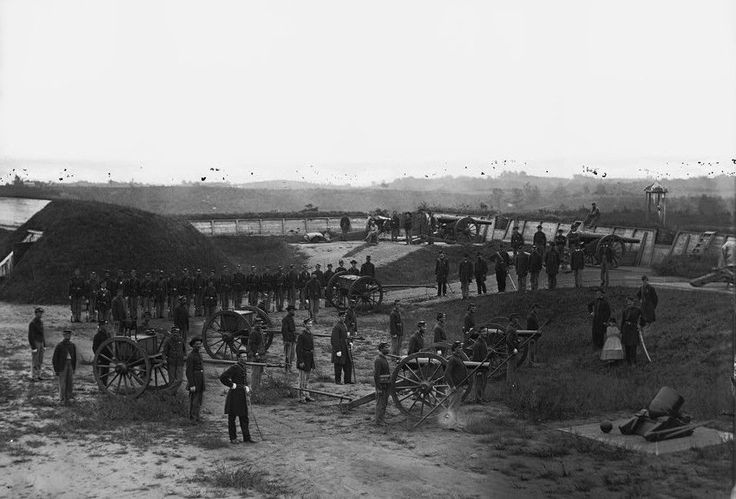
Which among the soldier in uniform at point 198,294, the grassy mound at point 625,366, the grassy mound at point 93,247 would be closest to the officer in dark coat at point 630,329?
the grassy mound at point 625,366

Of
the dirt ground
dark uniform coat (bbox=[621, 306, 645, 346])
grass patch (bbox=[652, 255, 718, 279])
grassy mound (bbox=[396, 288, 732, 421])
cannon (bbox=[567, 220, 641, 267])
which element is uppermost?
cannon (bbox=[567, 220, 641, 267])

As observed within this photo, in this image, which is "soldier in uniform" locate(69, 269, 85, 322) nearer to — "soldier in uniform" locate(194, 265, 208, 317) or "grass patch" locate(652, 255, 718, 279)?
"soldier in uniform" locate(194, 265, 208, 317)

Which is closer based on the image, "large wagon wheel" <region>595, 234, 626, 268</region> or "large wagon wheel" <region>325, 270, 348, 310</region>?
"large wagon wheel" <region>325, 270, 348, 310</region>

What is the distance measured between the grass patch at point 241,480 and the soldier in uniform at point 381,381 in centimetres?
278

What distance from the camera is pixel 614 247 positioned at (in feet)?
88.0

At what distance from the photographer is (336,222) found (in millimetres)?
45281

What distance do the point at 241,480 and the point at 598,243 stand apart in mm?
17993

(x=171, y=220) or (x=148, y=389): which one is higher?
(x=171, y=220)

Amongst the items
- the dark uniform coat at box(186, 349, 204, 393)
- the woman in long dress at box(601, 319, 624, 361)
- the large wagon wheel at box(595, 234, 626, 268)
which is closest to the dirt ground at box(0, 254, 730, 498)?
the dark uniform coat at box(186, 349, 204, 393)

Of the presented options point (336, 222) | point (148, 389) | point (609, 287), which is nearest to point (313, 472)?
point (148, 389)

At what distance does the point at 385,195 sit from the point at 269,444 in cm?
8859

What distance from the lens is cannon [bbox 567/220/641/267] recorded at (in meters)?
25.9

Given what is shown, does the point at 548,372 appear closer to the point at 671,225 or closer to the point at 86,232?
the point at 671,225

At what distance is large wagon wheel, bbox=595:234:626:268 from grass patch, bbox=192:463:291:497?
1708 cm
